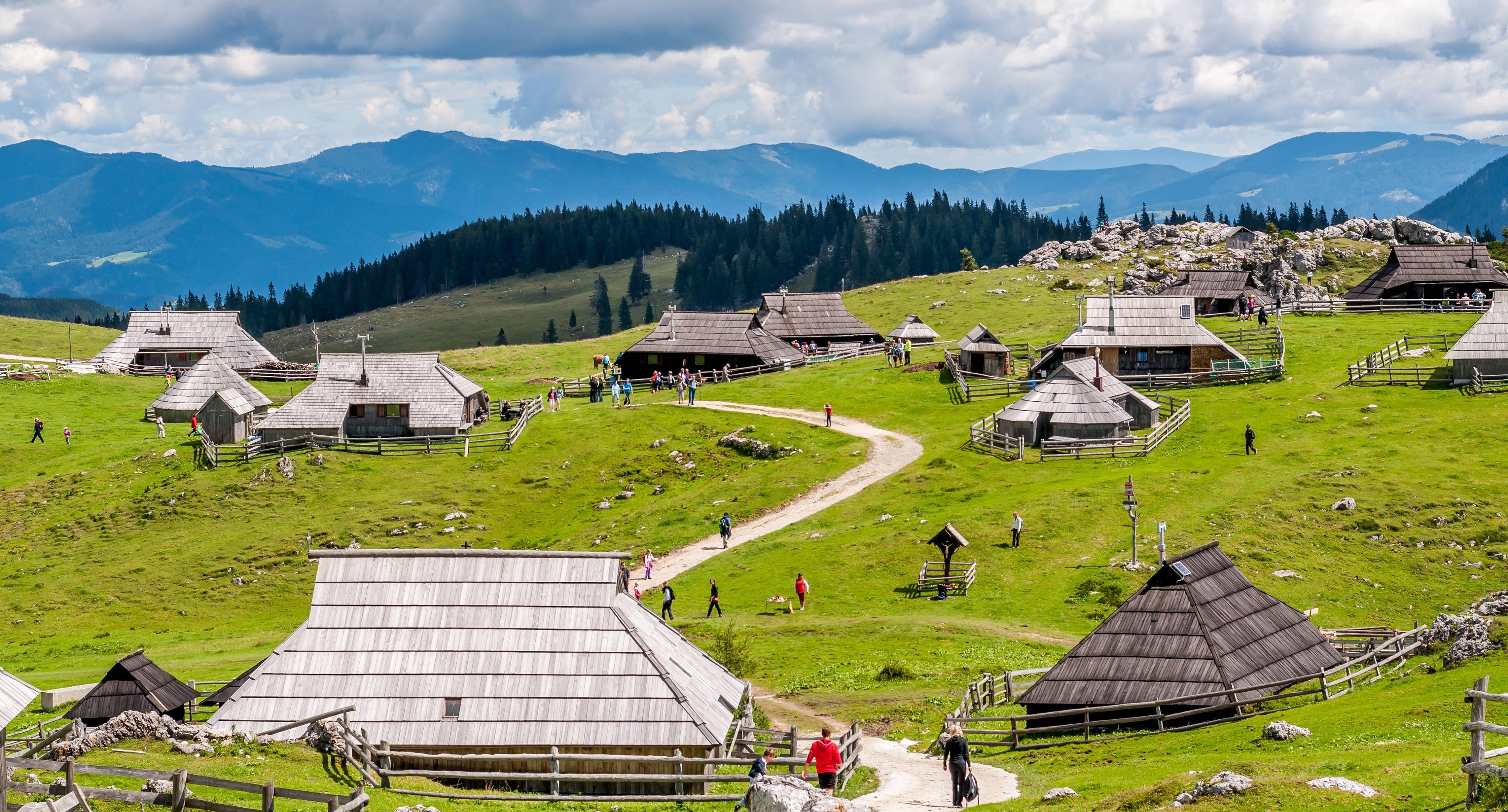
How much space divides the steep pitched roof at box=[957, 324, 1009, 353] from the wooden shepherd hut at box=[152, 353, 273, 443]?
38.5m

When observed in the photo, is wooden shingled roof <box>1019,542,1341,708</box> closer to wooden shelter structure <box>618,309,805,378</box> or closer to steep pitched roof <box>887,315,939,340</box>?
wooden shelter structure <box>618,309,805,378</box>

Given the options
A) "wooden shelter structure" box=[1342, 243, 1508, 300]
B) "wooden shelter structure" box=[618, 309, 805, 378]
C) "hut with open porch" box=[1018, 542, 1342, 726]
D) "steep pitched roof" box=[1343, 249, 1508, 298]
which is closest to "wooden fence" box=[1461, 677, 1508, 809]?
"hut with open porch" box=[1018, 542, 1342, 726]

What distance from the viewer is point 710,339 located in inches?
3440

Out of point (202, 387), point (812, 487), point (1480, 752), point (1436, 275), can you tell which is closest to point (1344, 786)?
point (1480, 752)

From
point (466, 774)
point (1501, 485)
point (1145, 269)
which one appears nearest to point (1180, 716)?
point (466, 774)

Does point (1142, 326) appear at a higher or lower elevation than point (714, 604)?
higher

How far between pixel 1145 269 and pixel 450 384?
73.2 meters

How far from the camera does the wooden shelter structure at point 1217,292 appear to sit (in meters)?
96.6

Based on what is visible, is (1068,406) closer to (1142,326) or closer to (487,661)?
(1142,326)

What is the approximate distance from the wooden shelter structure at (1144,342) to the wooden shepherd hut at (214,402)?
42.3 m

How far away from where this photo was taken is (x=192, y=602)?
52.8 meters

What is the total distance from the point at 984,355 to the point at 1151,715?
161 feet

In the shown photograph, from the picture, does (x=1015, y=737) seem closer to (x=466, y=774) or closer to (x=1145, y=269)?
(x=466, y=774)

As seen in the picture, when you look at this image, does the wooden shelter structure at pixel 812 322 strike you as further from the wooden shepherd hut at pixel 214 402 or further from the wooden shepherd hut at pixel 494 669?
the wooden shepherd hut at pixel 494 669
